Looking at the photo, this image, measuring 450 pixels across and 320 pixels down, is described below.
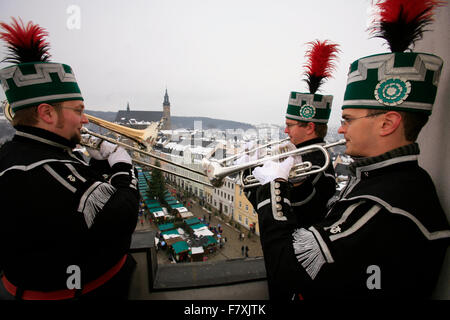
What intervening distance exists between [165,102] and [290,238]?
3167 inches

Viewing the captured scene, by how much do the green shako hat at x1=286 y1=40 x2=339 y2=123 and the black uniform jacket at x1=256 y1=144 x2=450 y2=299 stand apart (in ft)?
5.19

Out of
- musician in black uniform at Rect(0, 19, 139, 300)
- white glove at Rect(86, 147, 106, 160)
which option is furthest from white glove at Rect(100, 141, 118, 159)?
musician in black uniform at Rect(0, 19, 139, 300)

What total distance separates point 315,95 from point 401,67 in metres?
1.62

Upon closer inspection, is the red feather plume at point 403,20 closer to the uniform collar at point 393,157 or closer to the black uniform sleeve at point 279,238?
the uniform collar at point 393,157

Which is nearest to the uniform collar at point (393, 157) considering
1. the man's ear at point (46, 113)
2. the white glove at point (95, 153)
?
the man's ear at point (46, 113)

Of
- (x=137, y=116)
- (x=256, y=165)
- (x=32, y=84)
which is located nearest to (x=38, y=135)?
(x=32, y=84)

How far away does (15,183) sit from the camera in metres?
1.50

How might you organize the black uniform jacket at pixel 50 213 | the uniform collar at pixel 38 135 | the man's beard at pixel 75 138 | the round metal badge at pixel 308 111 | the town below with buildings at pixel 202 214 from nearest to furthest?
the black uniform jacket at pixel 50 213 → the uniform collar at pixel 38 135 → the man's beard at pixel 75 138 → the round metal badge at pixel 308 111 → the town below with buildings at pixel 202 214

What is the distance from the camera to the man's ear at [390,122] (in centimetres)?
143

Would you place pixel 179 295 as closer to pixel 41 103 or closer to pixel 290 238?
pixel 290 238

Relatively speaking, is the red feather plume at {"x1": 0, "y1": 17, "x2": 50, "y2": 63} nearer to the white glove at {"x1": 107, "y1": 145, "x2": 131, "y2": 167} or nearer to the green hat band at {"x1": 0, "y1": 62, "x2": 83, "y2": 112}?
the green hat band at {"x1": 0, "y1": 62, "x2": 83, "y2": 112}

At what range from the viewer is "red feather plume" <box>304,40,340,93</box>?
296 centimetres
